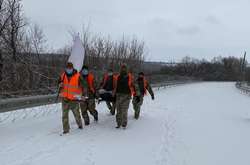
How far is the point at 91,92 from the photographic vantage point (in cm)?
883

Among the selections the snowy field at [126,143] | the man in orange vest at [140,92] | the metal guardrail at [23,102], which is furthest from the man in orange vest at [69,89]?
the man in orange vest at [140,92]

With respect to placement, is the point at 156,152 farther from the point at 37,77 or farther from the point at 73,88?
the point at 37,77

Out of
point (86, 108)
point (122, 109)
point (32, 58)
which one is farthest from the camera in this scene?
point (32, 58)

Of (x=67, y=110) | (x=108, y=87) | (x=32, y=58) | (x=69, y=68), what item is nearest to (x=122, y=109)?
(x=108, y=87)

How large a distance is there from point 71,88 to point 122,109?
67.2 inches

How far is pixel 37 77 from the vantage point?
35.9 feet

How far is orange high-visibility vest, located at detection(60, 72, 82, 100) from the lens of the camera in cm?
755

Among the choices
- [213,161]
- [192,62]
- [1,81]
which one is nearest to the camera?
[213,161]

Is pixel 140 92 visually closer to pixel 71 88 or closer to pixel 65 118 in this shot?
pixel 71 88

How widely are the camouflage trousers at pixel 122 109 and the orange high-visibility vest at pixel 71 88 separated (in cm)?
139

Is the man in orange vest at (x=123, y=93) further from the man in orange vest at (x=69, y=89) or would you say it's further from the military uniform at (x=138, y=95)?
the man in orange vest at (x=69, y=89)

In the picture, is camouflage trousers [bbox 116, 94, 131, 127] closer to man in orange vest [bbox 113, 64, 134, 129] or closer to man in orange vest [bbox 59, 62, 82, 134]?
man in orange vest [bbox 113, 64, 134, 129]

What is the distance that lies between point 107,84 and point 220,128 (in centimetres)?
367

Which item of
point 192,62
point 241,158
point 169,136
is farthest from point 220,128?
point 192,62
